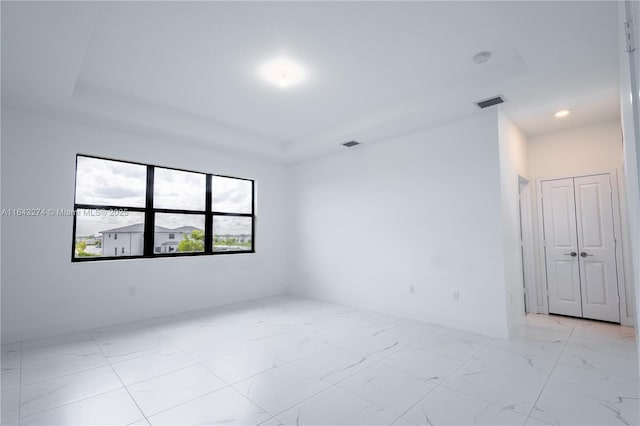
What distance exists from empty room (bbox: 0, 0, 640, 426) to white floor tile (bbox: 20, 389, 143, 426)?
16 millimetres

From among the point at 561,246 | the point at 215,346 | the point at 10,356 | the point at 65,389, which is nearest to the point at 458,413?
the point at 215,346

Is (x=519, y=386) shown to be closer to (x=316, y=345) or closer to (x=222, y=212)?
(x=316, y=345)

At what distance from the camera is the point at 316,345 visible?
3195 mm

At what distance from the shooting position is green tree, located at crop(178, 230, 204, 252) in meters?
4.78

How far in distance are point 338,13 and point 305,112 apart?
1863mm

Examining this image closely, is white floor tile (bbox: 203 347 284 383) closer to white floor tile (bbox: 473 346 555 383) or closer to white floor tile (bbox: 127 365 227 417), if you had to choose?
white floor tile (bbox: 127 365 227 417)

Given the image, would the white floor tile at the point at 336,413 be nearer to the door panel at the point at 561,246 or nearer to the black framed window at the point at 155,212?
the black framed window at the point at 155,212

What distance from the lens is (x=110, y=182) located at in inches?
162

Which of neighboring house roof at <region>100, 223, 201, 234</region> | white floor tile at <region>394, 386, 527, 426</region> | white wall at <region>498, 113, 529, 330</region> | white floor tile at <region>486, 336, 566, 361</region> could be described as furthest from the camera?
neighboring house roof at <region>100, 223, 201, 234</region>

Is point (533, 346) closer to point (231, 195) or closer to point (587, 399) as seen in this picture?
point (587, 399)

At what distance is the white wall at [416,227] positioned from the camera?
356 centimetres

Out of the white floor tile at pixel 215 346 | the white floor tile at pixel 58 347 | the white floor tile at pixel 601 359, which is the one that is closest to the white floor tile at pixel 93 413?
the white floor tile at pixel 215 346

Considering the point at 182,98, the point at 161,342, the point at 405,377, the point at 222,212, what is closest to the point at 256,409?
the point at 405,377

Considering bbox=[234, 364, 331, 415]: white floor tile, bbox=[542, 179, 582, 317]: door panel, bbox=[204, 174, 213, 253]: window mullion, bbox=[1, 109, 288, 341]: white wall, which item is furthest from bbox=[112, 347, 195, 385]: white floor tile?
bbox=[542, 179, 582, 317]: door panel
